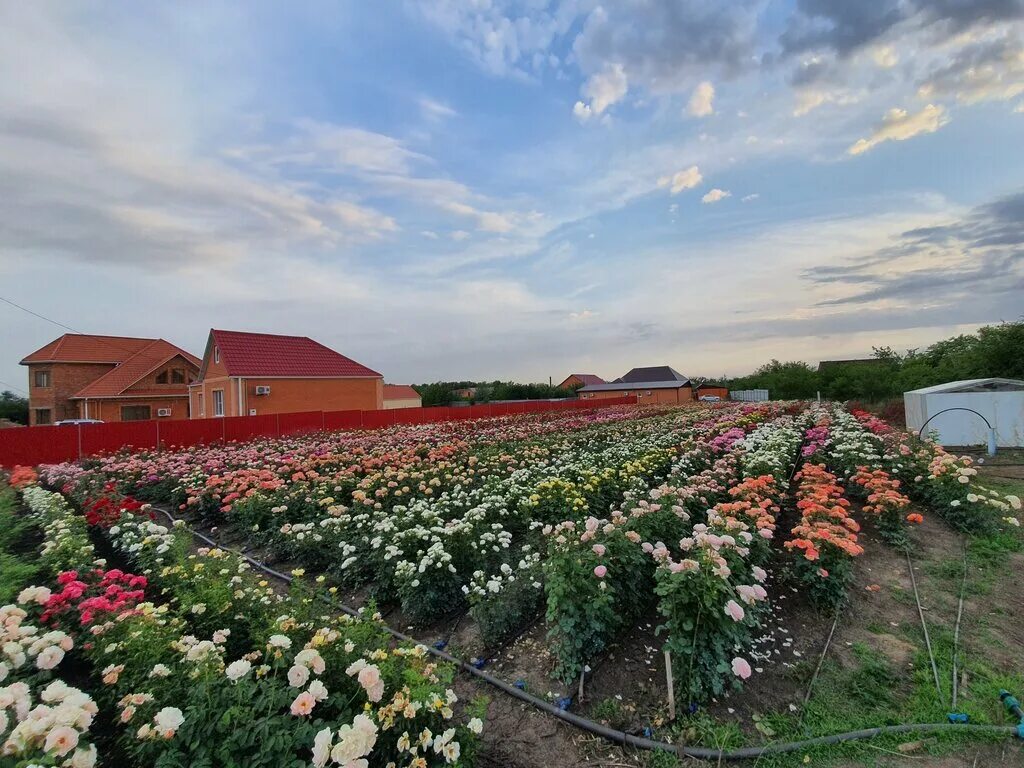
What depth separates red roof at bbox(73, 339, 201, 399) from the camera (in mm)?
29094

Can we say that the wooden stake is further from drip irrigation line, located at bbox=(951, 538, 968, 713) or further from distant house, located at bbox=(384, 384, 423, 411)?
distant house, located at bbox=(384, 384, 423, 411)

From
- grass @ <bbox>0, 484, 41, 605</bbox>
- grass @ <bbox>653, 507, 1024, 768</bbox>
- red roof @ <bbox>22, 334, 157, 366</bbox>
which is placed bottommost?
grass @ <bbox>653, 507, 1024, 768</bbox>

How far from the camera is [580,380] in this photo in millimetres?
65125

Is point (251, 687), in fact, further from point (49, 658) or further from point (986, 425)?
point (986, 425)

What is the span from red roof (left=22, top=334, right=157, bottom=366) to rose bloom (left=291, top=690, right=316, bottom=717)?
41.4 metres

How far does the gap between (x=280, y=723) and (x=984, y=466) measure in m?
12.2

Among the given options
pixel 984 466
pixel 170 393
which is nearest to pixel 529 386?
pixel 170 393

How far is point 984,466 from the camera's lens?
29.7ft

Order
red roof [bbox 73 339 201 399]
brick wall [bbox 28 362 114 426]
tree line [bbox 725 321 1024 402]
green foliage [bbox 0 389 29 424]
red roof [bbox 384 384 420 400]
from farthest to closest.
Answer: red roof [bbox 384 384 420 400], green foliage [bbox 0 389 29 424], brick wall [bbox 28 362 114 426], red roof [bbox 73 339 201 399], tree line [bbox 725 321 1024 402]

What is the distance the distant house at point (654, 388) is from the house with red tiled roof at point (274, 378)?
27.3 meters

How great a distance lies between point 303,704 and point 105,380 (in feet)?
123

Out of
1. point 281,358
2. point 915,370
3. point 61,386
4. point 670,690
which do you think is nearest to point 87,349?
point 61,386

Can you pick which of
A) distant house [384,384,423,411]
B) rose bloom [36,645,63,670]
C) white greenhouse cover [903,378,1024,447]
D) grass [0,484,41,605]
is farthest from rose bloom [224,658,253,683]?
distant house [384,384,423,411]

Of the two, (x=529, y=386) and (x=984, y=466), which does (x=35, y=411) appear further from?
(x=984, y=466)
